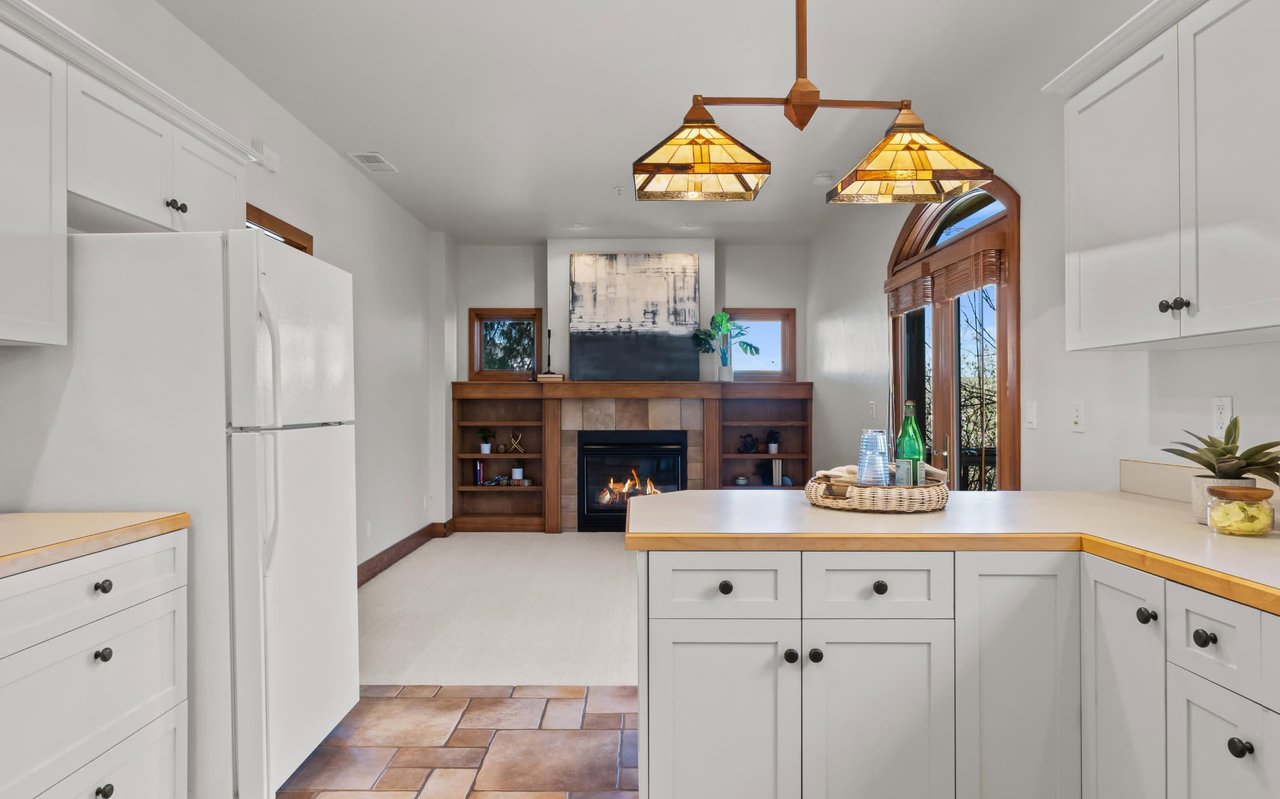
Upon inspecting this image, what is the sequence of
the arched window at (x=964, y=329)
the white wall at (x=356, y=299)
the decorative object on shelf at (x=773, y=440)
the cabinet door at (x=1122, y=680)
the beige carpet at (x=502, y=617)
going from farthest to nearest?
the decorative object on shelf at (x=773, y=440)
the beige carpet at (x=502, y=617)
the arched window at (x=964, y=329)
the white wall at (x=356, y=299)
the cabinet door at (x=1122, y=680)

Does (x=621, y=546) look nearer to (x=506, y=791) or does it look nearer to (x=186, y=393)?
(x=506, y=791)

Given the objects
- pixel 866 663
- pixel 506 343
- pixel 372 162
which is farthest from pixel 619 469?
pixel 866 663

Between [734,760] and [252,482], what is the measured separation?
1540mm

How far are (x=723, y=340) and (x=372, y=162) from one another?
3450mm

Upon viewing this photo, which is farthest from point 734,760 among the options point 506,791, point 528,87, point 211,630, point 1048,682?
point 528,87

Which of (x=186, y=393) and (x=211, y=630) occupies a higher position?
(x=186, y=393)

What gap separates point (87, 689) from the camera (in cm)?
167

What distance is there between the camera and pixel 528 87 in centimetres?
340

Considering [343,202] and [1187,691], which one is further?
[343,202]

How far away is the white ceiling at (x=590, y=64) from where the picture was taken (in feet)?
8.87

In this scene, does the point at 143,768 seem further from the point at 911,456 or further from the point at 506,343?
the point at 506,343

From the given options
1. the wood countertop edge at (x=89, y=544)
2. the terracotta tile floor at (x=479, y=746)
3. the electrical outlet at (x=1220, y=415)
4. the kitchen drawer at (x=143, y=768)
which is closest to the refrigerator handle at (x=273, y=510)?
the wood countertop edge at (x=89, y=544)

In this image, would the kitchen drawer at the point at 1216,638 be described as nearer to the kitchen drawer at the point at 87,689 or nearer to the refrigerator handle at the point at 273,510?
the refrigerator handle at the point at 273,510

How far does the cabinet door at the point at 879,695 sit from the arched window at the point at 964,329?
162 centimetres
